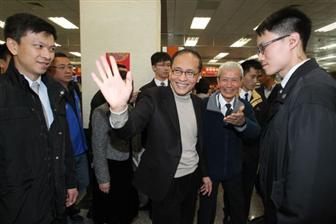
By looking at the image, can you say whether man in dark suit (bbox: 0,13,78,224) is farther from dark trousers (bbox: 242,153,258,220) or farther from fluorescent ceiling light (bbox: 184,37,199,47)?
fluorescent ceiling light (bbox: 184,37,199,47)

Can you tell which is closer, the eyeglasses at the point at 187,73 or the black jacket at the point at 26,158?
the black jacket at the point at 26,158

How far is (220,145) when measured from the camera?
2.28m

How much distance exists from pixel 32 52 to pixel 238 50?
530 inches

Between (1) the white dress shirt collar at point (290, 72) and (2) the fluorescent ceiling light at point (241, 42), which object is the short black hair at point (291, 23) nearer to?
(1) the white dress shirt collar at point (290, 72)

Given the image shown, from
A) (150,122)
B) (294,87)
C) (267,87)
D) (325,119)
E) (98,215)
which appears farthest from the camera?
(267,87)

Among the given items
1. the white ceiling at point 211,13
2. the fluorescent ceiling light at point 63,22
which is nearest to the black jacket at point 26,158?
the white ceiling at point 211,13

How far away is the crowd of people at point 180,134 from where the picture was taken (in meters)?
1.15

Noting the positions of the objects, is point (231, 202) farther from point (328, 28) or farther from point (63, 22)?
point (328, 28)

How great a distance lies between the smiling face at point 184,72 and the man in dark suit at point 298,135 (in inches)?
21.4

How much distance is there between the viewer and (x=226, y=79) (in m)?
2.32

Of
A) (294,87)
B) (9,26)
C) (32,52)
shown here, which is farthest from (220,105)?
(9,26)

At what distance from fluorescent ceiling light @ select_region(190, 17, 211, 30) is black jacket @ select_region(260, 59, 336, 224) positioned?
24.5 feet

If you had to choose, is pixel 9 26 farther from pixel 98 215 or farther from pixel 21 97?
pixel 98 215

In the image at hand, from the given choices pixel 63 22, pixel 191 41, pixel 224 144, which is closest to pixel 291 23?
pixel 224 144
